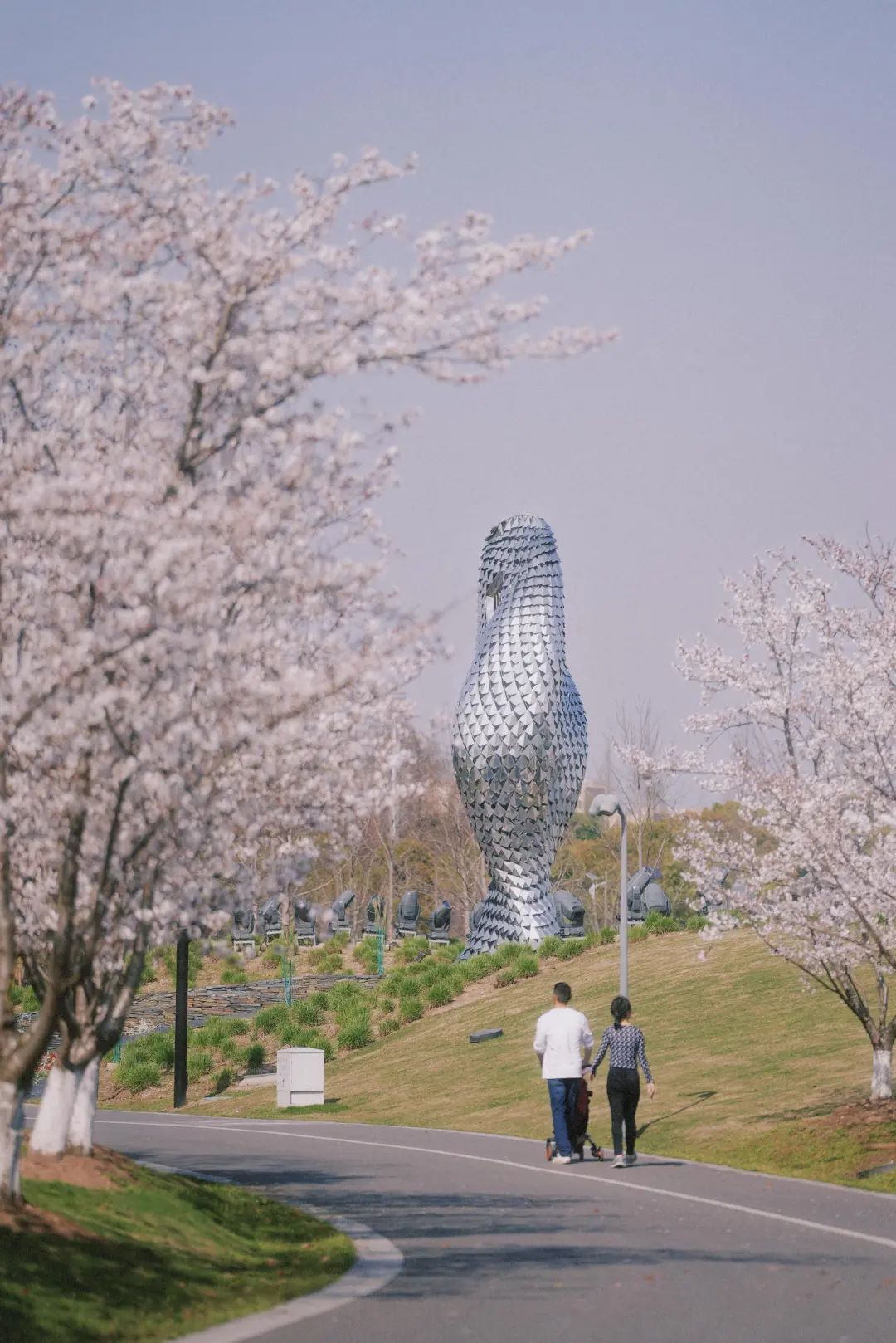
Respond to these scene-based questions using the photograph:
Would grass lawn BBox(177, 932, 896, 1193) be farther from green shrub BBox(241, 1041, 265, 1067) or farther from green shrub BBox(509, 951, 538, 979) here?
green shrub BBox(241, 1041, 265, 1067)

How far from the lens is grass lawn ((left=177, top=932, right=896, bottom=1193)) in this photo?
1923 cm

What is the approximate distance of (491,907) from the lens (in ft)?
166

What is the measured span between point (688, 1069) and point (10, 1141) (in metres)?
18.2

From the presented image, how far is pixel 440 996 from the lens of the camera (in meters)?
40.7

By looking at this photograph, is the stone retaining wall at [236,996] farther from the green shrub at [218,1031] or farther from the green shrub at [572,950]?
the green shrub at [572,950]

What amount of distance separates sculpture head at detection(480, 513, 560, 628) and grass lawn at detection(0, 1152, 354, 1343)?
39158 millimetres

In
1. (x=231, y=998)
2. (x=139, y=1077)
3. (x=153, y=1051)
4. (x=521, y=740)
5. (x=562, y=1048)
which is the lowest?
(x=139, y=1077)

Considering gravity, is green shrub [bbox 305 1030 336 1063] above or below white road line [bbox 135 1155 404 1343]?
above

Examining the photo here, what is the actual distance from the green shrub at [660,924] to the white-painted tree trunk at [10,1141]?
34858 millimetres

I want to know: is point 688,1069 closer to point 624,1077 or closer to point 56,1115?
point 624,1077

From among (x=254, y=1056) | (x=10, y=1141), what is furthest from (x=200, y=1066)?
(x=10, y=1141)

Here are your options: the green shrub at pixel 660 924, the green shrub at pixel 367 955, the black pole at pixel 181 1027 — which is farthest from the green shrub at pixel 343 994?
the black pole at pixel 181 1027

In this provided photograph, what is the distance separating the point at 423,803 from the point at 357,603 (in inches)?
2539

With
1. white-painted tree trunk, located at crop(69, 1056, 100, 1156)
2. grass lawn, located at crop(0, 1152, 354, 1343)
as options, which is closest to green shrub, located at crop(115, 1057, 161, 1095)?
grass lawn, located at crop(0, 1152, 354, 1343)
